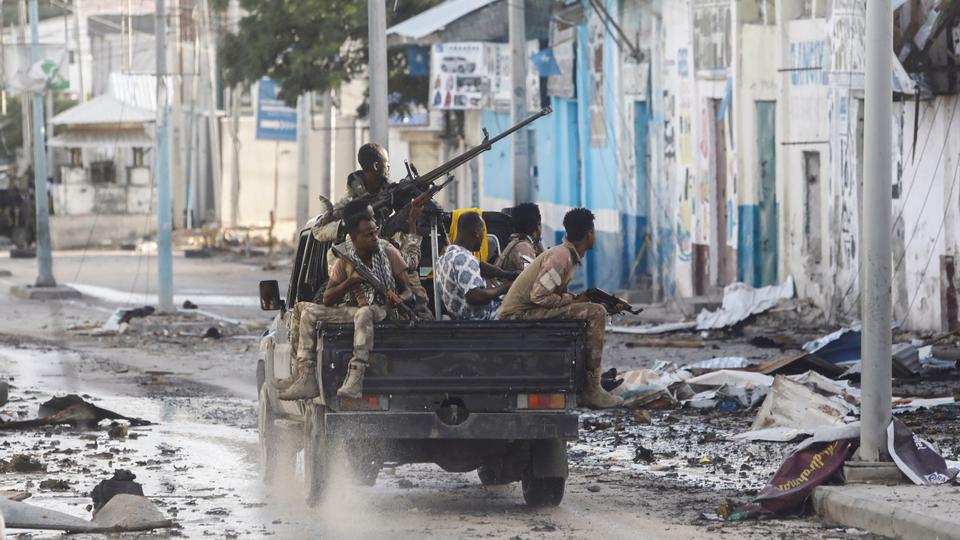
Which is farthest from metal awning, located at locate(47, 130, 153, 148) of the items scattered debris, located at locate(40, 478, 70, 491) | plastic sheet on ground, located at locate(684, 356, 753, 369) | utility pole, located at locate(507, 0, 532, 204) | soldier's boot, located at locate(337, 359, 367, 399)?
soldier's boot, located at locate(337, 359, 367, 399)

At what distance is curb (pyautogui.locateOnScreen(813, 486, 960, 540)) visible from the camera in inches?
368

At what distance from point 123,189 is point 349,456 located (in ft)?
174

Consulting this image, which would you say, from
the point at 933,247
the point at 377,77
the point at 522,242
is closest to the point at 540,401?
the point at 522,242

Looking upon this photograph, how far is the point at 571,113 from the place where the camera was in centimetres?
3844

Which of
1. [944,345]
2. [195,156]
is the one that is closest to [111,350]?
[944,345]

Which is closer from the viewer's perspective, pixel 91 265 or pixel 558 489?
pixel 558 489

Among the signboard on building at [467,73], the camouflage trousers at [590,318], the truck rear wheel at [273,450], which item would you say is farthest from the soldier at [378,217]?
the signboard on building at [467,73]

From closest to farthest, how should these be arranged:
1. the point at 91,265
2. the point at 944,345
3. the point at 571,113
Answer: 1. the point at 944,345
2. the point at 571,113
3. the point at 91,265

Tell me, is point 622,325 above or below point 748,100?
below

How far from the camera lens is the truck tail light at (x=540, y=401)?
10.7 m

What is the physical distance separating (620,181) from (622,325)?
8.38 meters

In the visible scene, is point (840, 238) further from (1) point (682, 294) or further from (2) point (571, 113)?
(2) point (571, 113)

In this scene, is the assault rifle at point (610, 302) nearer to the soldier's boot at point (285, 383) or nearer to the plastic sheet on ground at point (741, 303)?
the soldier's boot at point (285, 383)

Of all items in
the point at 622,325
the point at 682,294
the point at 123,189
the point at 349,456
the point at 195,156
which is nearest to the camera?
the point at 349,456
